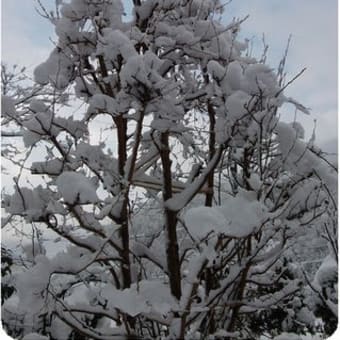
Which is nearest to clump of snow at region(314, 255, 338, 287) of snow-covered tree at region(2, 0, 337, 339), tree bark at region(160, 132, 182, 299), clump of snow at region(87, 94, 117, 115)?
snow-covered tree at region(2, 0, 337, 339)

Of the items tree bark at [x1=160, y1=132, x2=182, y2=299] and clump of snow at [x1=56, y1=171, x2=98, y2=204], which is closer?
clump of snow at [x1=56, y1=171, x2=98, y2=204]

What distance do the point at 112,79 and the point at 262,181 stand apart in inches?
47.8

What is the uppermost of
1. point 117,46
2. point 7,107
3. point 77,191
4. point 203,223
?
point 117,46

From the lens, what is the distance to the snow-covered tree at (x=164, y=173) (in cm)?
229

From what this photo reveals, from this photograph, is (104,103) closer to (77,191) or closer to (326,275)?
(77,191)

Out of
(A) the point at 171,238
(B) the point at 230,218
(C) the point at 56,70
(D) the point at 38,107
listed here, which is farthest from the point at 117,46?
(A) the point at 171,238

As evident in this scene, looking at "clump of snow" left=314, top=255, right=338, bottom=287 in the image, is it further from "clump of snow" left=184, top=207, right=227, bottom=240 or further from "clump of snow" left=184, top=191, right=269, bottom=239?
"clump of snow" left=184, top=207, right=227, bottom=240

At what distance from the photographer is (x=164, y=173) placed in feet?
10.4

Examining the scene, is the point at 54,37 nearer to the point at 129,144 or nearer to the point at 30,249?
the point at 129,144

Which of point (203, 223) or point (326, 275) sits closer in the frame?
point (203, 223)

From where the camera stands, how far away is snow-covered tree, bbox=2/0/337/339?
229 cm

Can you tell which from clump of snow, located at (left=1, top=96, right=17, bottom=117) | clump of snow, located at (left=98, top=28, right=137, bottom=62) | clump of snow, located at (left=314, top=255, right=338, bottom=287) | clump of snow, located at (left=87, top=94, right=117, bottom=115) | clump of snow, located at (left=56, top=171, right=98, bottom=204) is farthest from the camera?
clump of snow, located at (left=314, top=255, right=338, bottom=287)

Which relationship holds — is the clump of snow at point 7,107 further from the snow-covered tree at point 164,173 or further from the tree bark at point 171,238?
the tree bark at point 171,238

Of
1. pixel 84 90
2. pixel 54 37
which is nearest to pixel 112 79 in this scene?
pixel 84 90
